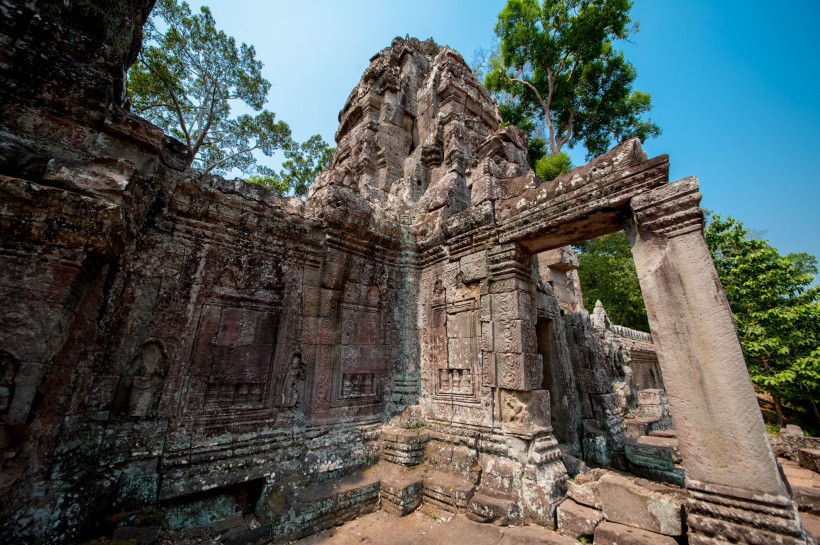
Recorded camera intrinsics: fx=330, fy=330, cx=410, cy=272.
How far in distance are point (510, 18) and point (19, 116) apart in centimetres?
2066

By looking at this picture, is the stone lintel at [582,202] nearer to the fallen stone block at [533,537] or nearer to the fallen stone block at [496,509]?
the fallen stone block at [496,509]

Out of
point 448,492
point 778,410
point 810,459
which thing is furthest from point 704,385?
point 778,410

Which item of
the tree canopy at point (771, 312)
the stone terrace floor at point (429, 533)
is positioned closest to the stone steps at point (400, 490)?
the stone terrace floor at point (429, 533)

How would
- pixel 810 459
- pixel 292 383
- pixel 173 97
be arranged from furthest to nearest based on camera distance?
pixel 173 97 → pixel 810 459 → pixel 292 383

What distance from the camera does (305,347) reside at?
4285 millimetres

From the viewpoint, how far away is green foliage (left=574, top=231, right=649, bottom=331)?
56.0 ft

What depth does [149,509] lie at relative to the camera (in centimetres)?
290

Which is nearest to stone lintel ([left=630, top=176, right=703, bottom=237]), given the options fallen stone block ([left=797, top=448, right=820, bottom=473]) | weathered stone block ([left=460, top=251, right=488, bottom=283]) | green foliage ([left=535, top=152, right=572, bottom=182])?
weathered stone block ([left=460, top=251, right=488, bottom=283])

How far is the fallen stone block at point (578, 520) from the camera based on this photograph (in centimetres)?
307

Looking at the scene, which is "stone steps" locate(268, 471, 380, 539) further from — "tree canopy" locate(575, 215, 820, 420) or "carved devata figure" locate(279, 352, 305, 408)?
"tree canopy" locate(575, 215, 820, 420)

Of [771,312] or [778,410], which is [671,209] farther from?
[778,410]

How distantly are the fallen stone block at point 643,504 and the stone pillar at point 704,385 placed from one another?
0.68 feet

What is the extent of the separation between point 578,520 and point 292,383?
11.0 feet

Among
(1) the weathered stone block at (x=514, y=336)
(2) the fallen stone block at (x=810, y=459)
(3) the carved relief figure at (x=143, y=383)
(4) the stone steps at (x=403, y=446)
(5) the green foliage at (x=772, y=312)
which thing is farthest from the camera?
(5) the green foliage at (x=772, y=312)
